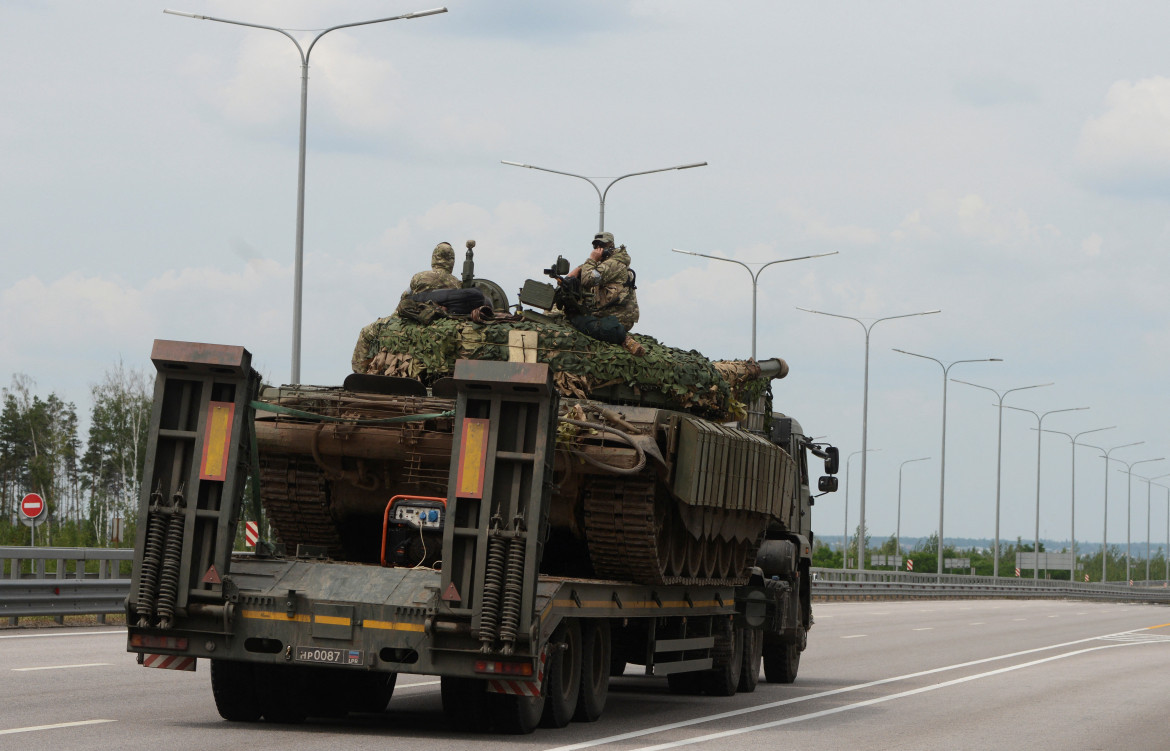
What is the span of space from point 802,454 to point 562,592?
9.59m

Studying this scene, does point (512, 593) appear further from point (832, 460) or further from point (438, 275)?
point (832, 460)

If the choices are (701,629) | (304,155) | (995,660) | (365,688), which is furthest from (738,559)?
(304,155)

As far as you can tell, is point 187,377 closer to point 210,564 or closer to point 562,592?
point 210,564

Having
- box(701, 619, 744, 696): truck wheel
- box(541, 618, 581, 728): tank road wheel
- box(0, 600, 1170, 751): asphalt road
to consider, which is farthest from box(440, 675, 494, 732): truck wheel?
box(701, 619, 744, 696): truck wheel

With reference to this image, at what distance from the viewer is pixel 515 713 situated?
494 inches

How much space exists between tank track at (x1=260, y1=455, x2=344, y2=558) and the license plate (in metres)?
2.53

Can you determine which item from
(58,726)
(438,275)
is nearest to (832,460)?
(438,275)

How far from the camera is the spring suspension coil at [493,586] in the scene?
11.7 metres

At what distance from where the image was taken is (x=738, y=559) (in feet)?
59.0

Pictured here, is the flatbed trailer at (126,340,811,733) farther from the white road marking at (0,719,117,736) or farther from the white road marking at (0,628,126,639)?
the white road marking at (0,628,126,639)

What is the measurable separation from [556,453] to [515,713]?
6.64 feet

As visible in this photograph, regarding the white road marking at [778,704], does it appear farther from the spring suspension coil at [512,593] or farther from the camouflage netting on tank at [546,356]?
the camouflage netting on tank at [546,356]

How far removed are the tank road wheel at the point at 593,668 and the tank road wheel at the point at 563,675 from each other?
0.46 ft

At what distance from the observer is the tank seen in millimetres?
13641
